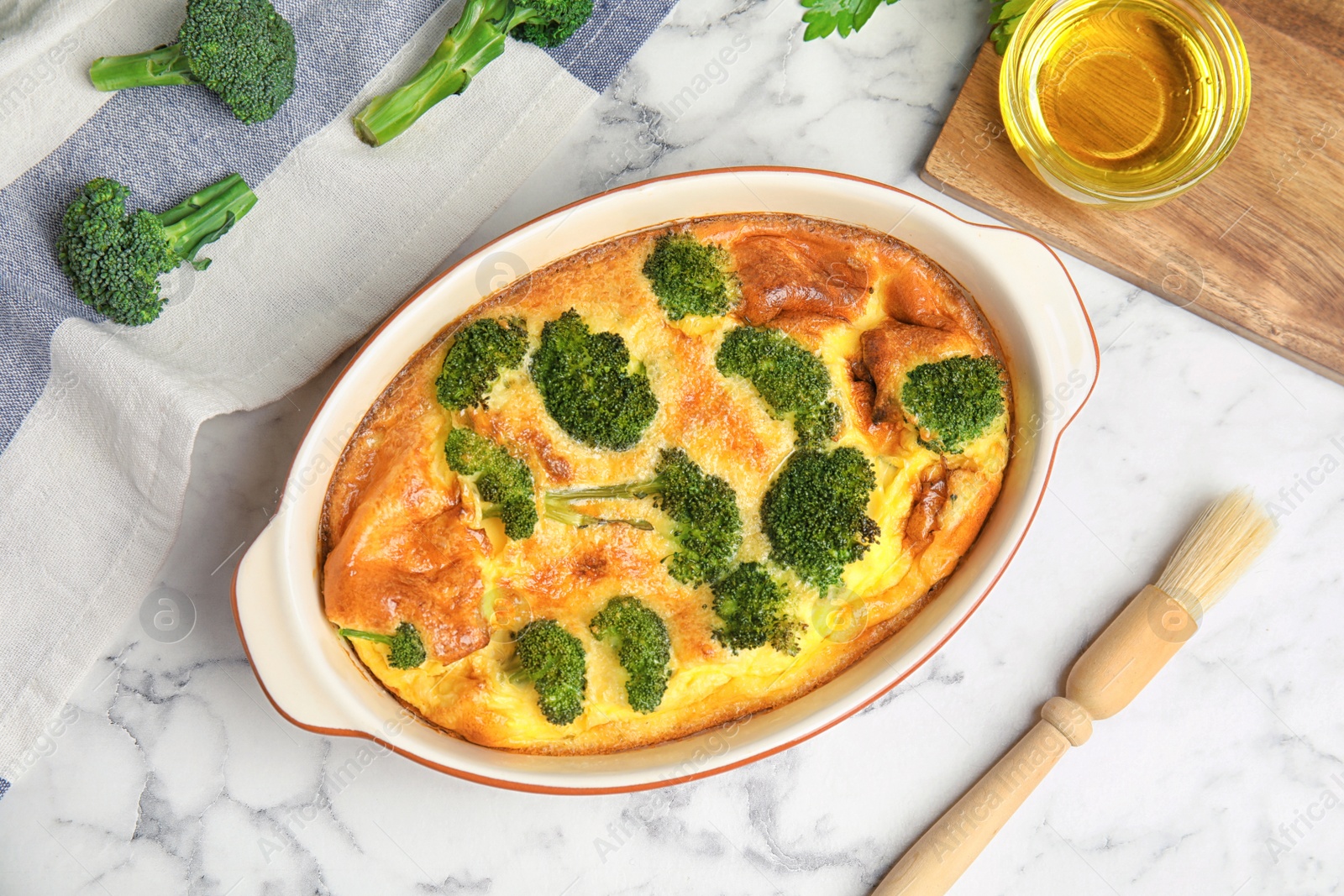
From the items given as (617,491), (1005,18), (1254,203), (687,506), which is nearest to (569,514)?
(617,491)

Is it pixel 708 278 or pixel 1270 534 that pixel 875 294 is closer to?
pixel 708 278

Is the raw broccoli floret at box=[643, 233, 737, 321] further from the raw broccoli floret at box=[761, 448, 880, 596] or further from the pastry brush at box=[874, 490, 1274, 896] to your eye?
the pastry brush at box=[874, 490, 1274, 896]

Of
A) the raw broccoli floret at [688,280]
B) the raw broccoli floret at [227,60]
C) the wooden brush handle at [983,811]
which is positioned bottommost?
the wooden brush handle at [983,811]

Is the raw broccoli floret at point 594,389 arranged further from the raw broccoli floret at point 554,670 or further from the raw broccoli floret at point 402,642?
the raw broccoli floret at point 402,642

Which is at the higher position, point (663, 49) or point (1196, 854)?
point (663, 49)

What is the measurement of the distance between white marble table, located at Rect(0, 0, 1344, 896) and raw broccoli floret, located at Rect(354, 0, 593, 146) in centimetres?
34

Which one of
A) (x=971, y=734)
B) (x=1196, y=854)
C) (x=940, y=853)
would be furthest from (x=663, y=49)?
(x=1196, y=854)

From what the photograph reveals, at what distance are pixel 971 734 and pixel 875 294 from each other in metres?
1.58

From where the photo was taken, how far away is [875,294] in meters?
2.69

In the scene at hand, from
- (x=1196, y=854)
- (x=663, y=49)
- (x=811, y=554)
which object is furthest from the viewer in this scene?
(x=1196, y=854)

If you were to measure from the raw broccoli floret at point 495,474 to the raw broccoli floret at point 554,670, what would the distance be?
29 cm

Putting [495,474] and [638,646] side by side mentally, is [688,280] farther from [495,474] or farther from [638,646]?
[638,646]

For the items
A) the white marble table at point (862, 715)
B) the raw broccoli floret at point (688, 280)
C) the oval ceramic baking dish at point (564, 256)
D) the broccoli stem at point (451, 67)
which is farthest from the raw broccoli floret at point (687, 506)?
the broccoli stem at point (451, 67)

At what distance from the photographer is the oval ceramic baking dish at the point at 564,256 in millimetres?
2445
